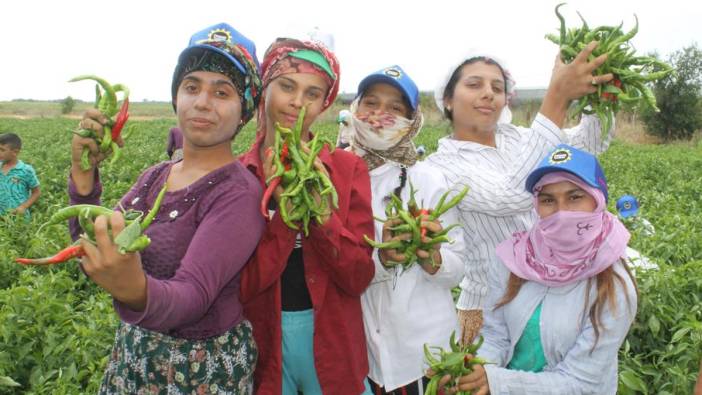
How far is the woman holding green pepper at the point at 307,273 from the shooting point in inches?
72.5

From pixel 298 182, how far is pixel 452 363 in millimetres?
884

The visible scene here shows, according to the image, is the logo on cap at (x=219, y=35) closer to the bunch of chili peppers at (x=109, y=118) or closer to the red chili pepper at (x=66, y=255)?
the bunch of chili peppers at (x=109, y=118)

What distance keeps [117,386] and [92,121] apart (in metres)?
0.85

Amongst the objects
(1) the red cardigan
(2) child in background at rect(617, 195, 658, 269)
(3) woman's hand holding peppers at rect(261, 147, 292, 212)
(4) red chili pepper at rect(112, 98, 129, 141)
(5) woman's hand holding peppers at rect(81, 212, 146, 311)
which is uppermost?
(4) red chili pepper at rect(112, 98, 129, 141)

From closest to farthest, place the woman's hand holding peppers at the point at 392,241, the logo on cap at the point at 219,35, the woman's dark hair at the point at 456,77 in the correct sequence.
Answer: the logo on cap at the point at 219,35, the woman's hand holding peppers at the point at 392,241, the woman's dark hair at the point at 456,77

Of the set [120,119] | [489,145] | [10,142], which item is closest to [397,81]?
[489,145]

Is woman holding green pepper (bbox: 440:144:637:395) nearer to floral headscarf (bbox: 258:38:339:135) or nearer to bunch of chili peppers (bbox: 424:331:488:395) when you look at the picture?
bunch of chili peppers (bbox: 424:331:488:395)

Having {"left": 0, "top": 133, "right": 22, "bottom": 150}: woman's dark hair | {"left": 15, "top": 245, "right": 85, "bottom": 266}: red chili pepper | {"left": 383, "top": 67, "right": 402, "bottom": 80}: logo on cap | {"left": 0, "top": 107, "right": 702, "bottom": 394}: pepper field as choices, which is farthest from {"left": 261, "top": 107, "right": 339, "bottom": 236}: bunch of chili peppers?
{"left": 0, "top": 133, "right": 22, "bottom": 150}: woman's dark hair

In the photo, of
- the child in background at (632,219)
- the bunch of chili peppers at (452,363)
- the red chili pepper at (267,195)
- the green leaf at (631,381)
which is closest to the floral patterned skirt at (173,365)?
the red chili pepper at (267,195)

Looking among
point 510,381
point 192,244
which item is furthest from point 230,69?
Answer: point 510,381

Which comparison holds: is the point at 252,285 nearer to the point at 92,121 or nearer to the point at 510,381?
the point at 92,121

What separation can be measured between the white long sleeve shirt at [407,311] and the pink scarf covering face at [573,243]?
1.03 ft

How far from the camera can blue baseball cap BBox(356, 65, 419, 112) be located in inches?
89.7

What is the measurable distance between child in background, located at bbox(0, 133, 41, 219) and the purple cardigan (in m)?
5.60
